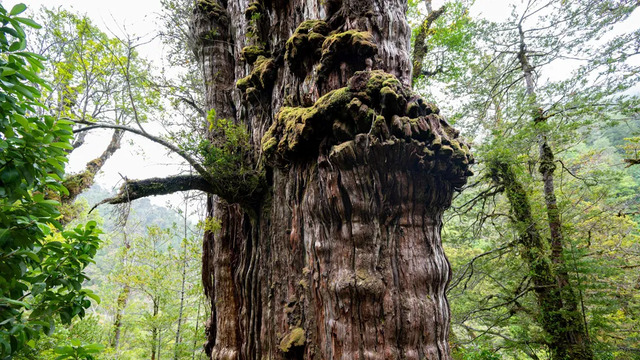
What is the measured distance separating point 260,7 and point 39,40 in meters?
8.15

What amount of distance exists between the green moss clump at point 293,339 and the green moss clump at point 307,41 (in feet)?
8.50

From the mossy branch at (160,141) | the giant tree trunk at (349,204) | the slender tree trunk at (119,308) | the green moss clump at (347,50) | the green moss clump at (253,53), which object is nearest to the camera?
the giant tree trunk at (349,204)

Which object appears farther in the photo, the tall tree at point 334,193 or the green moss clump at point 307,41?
the green moss clump at point 307,41

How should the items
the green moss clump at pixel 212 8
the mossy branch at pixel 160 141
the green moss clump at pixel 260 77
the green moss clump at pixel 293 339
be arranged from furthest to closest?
the green moss clump at pixel 212 8 → the green moss clump at pixel 260 77 → the mossy branch at pixel 160 141 → the green moss clump at pixel 293 339

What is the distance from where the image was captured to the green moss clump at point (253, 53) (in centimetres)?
388

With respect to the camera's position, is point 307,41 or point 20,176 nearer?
point 20,176

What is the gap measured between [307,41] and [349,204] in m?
1.79

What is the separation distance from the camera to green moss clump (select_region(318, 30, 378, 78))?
2.62 meters

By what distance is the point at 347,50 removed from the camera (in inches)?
106

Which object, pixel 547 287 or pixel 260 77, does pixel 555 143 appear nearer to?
pixel 547 287

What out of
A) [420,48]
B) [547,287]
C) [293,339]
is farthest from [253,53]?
[547,287]

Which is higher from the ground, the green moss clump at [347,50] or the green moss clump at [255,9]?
the green moss clump at [255,9]

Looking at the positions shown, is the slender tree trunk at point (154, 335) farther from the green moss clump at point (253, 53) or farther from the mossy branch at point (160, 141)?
the green moss clump at point (253, 53)

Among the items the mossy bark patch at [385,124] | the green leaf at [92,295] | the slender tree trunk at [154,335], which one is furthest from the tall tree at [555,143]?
the slender tree trunk at [154,335]
